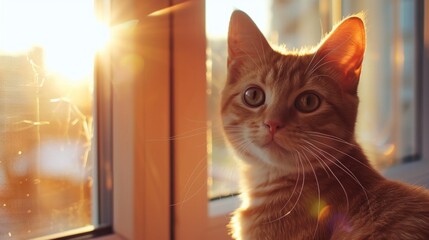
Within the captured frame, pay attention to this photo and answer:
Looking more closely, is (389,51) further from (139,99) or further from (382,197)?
(139,99)

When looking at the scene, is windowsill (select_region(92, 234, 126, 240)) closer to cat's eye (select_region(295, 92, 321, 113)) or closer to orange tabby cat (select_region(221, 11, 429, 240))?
orange tabby cat (select_region(221, 11, 429, 240))

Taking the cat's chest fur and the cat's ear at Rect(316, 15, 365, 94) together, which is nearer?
the cat's chest fur

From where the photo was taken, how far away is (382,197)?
769 mm

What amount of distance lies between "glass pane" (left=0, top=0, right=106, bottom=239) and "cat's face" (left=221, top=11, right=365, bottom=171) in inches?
12.1

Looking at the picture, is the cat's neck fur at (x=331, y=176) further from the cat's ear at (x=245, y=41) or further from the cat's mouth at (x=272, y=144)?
the cat's ear at (x=245, y=41)

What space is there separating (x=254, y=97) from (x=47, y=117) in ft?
1.37

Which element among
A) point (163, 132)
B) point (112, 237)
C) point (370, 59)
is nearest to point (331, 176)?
point (163, 132)

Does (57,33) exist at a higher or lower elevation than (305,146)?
higher

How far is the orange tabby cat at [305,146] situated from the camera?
2.50ft

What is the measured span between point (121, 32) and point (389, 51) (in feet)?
4.12

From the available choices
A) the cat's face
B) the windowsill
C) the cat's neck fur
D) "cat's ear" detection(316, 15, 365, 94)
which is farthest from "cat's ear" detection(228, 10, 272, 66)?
the windowsill

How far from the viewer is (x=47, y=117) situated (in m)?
0.84

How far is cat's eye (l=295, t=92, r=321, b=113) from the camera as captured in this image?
0.83 metres

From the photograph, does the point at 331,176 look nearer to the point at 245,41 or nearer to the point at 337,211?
the point at 337,211
